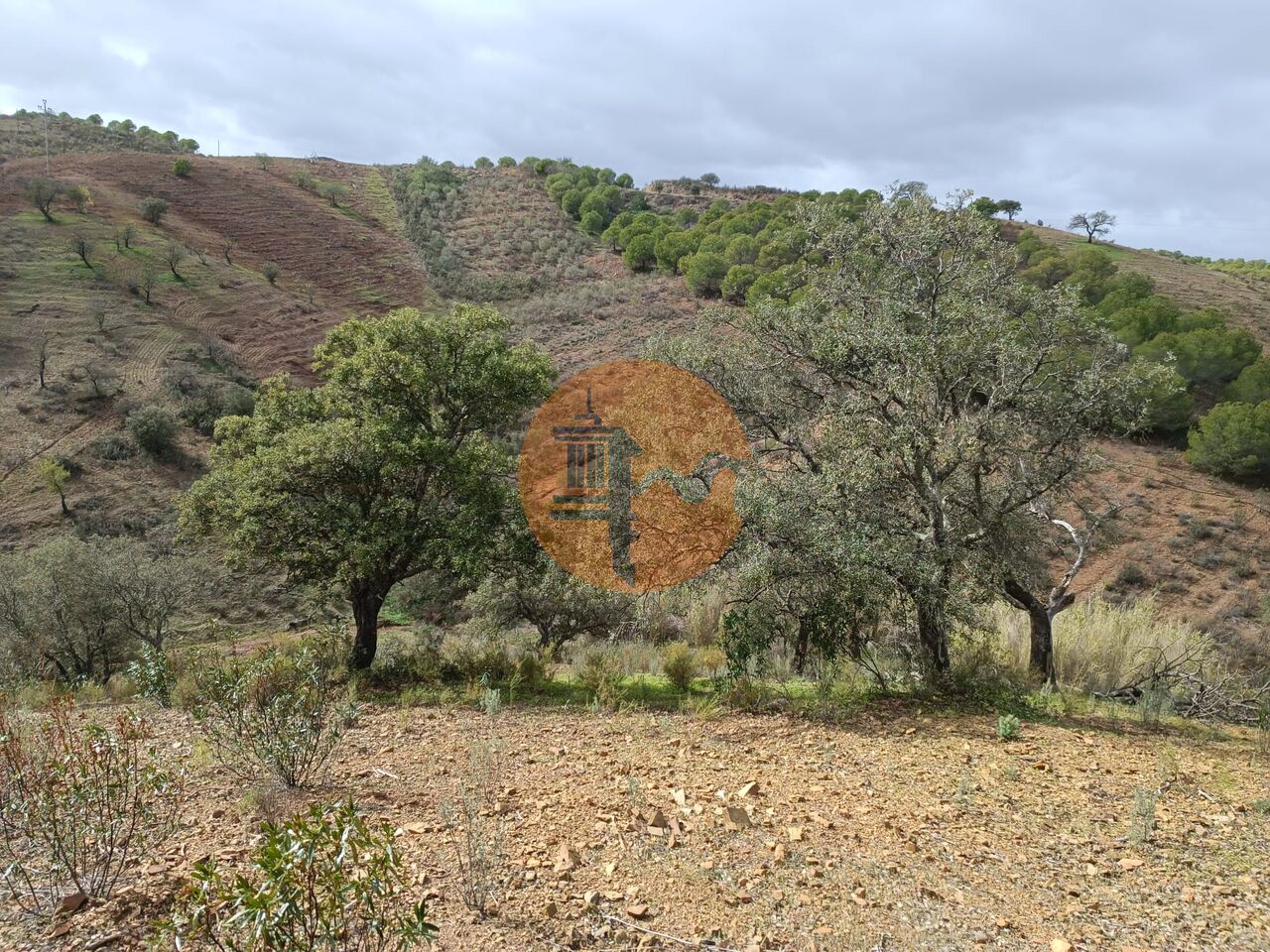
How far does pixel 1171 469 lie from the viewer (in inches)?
898

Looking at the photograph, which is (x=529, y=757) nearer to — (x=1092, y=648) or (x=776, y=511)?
(x=776, y=511)

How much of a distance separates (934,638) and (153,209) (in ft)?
150

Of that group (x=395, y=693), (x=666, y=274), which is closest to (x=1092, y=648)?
(x=395, y=693)

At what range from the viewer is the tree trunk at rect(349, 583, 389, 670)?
8.57 meters

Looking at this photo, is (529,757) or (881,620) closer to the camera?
(529,757)

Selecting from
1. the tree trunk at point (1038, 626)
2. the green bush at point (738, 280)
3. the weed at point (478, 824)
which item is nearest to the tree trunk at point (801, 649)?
the tree trunk at point (1038, 626)

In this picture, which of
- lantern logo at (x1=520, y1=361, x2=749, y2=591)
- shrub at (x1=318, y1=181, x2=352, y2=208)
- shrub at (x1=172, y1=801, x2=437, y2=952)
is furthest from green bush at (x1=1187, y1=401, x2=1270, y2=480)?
shrub at (x1=318, y1=181, x2=352, y2=208)

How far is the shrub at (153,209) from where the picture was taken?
38.2m

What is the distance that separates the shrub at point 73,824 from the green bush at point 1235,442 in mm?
27263

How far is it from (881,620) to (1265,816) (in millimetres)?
3690

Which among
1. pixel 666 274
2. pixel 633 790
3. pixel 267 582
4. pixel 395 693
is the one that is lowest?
Result: pixel 267 582

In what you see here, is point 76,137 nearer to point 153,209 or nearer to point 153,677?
point 153,209

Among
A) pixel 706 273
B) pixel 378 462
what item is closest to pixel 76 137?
pixel 706 273

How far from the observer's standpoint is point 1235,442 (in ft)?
69.8
